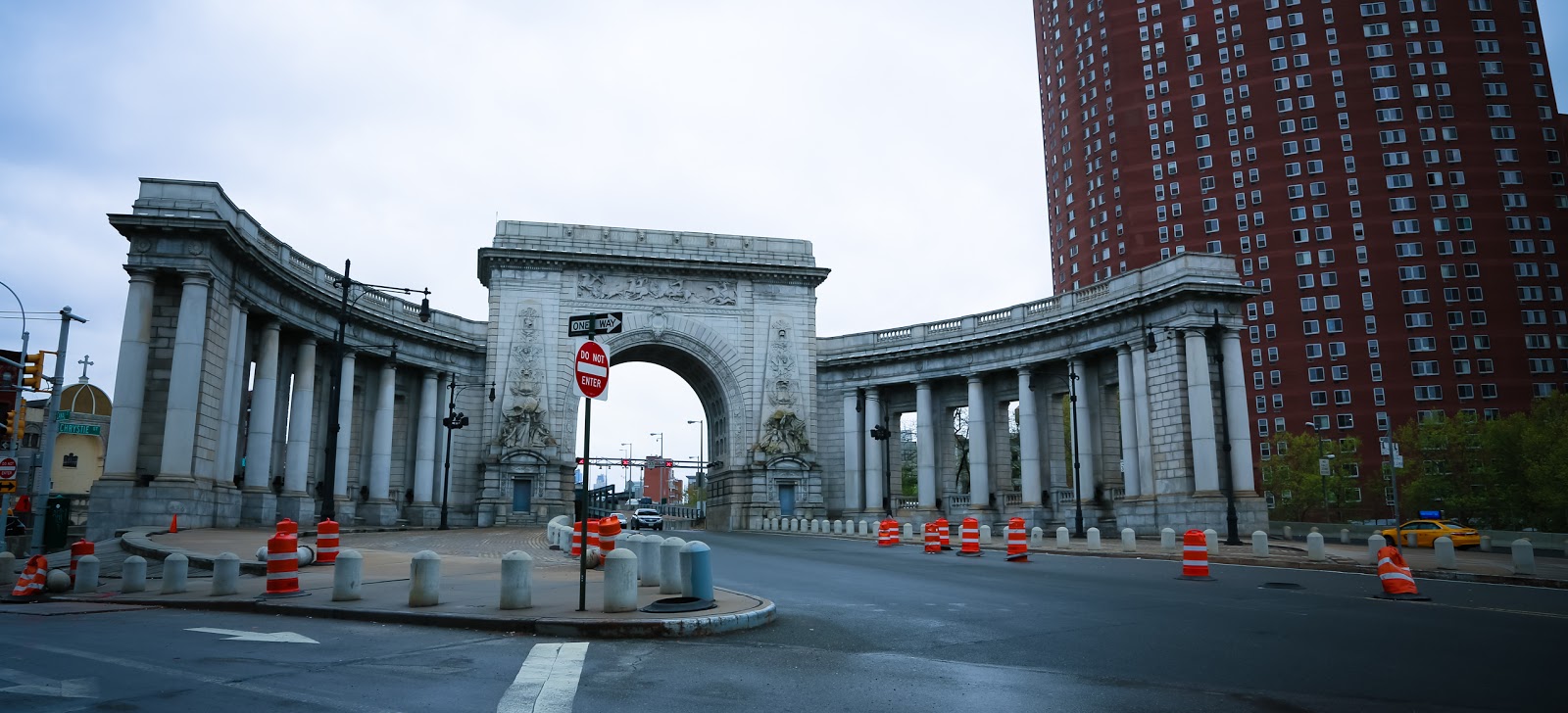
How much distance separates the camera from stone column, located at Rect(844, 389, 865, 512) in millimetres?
58562

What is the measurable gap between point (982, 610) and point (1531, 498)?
62465 millimetres

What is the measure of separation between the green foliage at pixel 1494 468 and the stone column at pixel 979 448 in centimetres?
3214

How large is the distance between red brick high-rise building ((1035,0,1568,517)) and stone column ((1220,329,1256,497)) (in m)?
47.6

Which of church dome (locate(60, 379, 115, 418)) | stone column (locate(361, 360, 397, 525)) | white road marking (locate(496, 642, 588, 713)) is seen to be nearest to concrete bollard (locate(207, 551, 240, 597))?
white road marking (locate(496, 642, 588, 713))

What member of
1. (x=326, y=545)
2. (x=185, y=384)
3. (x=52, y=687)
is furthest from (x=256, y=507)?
(x=52, y=687)

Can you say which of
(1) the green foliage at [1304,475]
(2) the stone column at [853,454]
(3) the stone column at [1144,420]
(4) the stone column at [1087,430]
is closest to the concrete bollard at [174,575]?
(3) the stone column at [1144,420]

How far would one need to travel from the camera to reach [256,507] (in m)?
37.0

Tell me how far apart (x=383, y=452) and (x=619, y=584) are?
41.3 metres

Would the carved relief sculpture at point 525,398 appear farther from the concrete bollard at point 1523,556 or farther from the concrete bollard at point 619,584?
the concrete bollard at point 1523,556

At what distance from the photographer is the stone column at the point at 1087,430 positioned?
48.5m

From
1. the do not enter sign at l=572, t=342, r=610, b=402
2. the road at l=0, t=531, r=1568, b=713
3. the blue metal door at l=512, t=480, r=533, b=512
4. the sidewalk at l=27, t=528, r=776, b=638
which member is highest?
the do not enter sign at l=572, t=342, r=610, b=402

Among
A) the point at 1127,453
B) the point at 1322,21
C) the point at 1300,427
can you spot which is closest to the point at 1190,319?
the point at 1127,453

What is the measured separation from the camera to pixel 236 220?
34.8 m

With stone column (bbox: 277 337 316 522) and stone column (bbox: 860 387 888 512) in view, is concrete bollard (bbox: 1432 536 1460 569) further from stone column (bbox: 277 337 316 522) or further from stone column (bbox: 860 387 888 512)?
stone column (bbox: 277 337 316 522)
